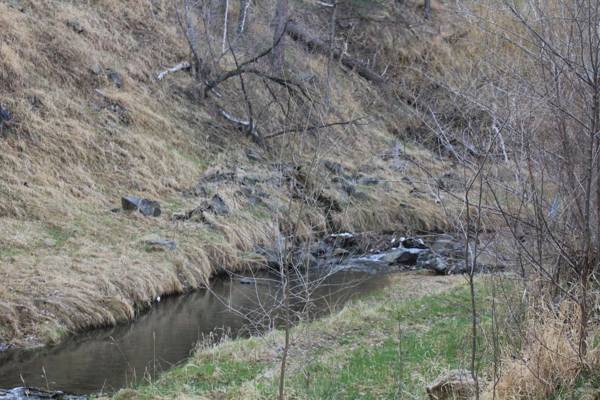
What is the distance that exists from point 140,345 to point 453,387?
565 centimetres

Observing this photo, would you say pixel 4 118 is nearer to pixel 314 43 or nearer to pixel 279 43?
pixel 279 43

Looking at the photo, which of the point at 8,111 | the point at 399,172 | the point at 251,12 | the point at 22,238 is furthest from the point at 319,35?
the point at 22,238

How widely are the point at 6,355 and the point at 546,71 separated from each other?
691 cm

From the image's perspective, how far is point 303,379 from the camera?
6539mm

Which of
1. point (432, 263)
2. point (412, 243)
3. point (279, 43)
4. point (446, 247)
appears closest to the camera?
point (432, 263)

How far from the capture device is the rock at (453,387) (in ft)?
16.6

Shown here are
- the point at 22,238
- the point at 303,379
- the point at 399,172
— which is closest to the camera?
the point at 303,379

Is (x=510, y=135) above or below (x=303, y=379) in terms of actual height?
above

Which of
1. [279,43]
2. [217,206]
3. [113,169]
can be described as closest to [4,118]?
[113,169]

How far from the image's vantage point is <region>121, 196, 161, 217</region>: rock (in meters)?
14.6

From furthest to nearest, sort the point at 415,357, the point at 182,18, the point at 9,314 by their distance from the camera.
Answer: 1. the point at 182,18
2. the point at 9,314
3. the point at 415,357

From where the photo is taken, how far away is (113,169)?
1591cm

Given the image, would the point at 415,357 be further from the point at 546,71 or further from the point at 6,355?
the point at 6,355

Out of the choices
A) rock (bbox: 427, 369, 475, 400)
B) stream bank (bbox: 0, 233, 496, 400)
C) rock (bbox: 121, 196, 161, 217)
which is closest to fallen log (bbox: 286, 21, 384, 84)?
stream bank (bbox: 0, 233, 496, 400)
